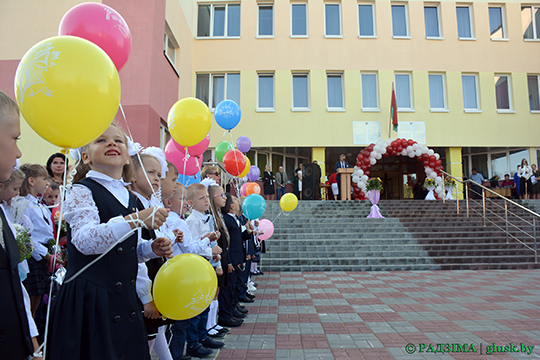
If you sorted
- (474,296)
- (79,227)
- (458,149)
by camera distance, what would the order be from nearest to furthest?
(79,227), (474,296), (458,149)

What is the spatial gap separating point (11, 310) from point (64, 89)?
94 centimetres

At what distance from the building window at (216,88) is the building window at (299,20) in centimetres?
385

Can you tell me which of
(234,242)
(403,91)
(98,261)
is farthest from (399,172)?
(98,261)

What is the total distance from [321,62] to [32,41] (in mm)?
12621

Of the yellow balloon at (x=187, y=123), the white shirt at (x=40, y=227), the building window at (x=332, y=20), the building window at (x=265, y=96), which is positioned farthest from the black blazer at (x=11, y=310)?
the building window at (x=332, y=20)

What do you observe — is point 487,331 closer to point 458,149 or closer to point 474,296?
point 474,296

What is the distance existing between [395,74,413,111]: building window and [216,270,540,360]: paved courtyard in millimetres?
12460

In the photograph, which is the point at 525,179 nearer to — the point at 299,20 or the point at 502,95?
the point at 502,95

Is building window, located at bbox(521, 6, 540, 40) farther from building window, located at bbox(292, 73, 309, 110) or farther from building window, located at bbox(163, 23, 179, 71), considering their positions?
building window, located at bbox(163, 23, 179, 71)

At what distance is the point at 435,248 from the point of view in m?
9.70

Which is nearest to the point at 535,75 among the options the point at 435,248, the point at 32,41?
the point at 435,248

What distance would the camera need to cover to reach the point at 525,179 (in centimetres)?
1532

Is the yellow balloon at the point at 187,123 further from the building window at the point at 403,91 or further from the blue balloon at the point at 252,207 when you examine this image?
the building window at the point at 403,91

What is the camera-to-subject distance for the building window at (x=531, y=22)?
60.4 feet
